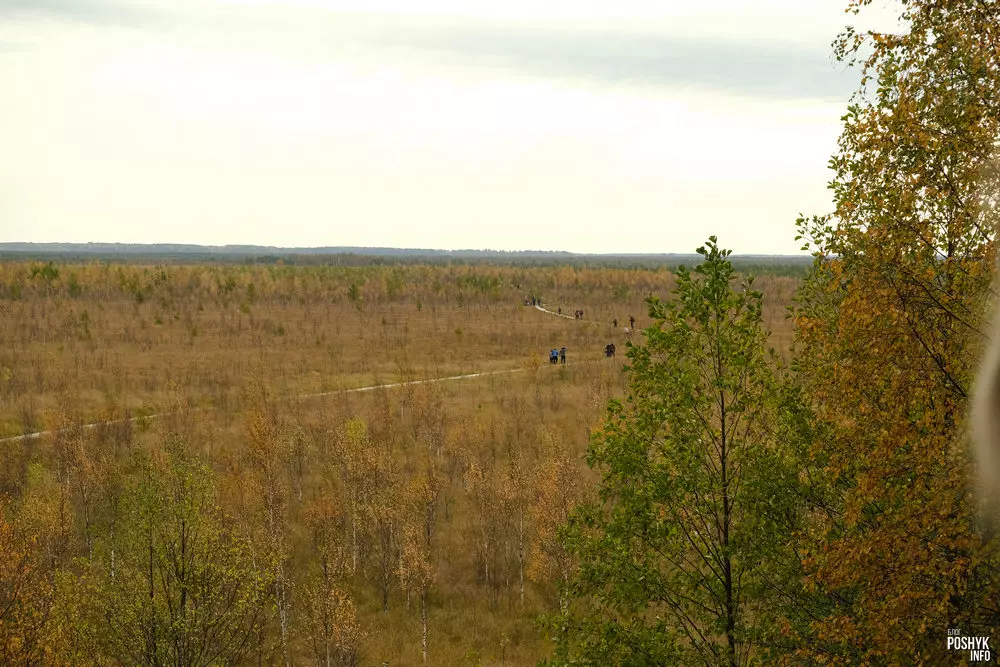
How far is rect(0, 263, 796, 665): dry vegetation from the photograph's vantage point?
17047 mm

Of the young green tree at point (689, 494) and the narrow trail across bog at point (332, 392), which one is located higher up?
the young green tree at point (689, 494)

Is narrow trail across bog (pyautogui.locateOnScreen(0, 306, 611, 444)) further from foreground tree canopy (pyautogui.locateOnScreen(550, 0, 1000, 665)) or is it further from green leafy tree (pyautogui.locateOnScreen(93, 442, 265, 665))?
foreground tree canopy (pyautogui.locateOnScreen(550, 0, 1000, 665))

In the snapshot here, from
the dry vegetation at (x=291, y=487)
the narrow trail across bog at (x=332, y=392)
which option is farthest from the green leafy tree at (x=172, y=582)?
the narrow trail across bog at (x=332, y=392)

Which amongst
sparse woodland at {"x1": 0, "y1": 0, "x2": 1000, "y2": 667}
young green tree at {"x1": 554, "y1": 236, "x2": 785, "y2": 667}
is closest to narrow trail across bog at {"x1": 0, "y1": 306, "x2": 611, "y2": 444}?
sparse woodland at {"x1": 0, "y1": 0, "x2": 1000, "y2": 667}

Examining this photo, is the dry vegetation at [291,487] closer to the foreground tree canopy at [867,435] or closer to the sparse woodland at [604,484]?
the sparse woodland at [604,484]

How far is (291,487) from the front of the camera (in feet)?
114

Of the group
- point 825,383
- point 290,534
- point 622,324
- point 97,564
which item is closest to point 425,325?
point 622,324

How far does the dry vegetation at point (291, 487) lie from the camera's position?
17.0 m

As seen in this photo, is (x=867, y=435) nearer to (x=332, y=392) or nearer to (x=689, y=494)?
(x=689, y=494)

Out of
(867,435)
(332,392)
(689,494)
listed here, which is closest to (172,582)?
(689,494)

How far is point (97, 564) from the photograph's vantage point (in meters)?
25.8

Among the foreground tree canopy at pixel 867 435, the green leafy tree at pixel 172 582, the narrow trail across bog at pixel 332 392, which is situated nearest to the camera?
the foreground tree canopy at pixel 867 435

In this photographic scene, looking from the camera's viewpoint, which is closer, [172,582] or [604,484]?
[172,582]

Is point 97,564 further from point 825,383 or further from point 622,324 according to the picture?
point 622,324
